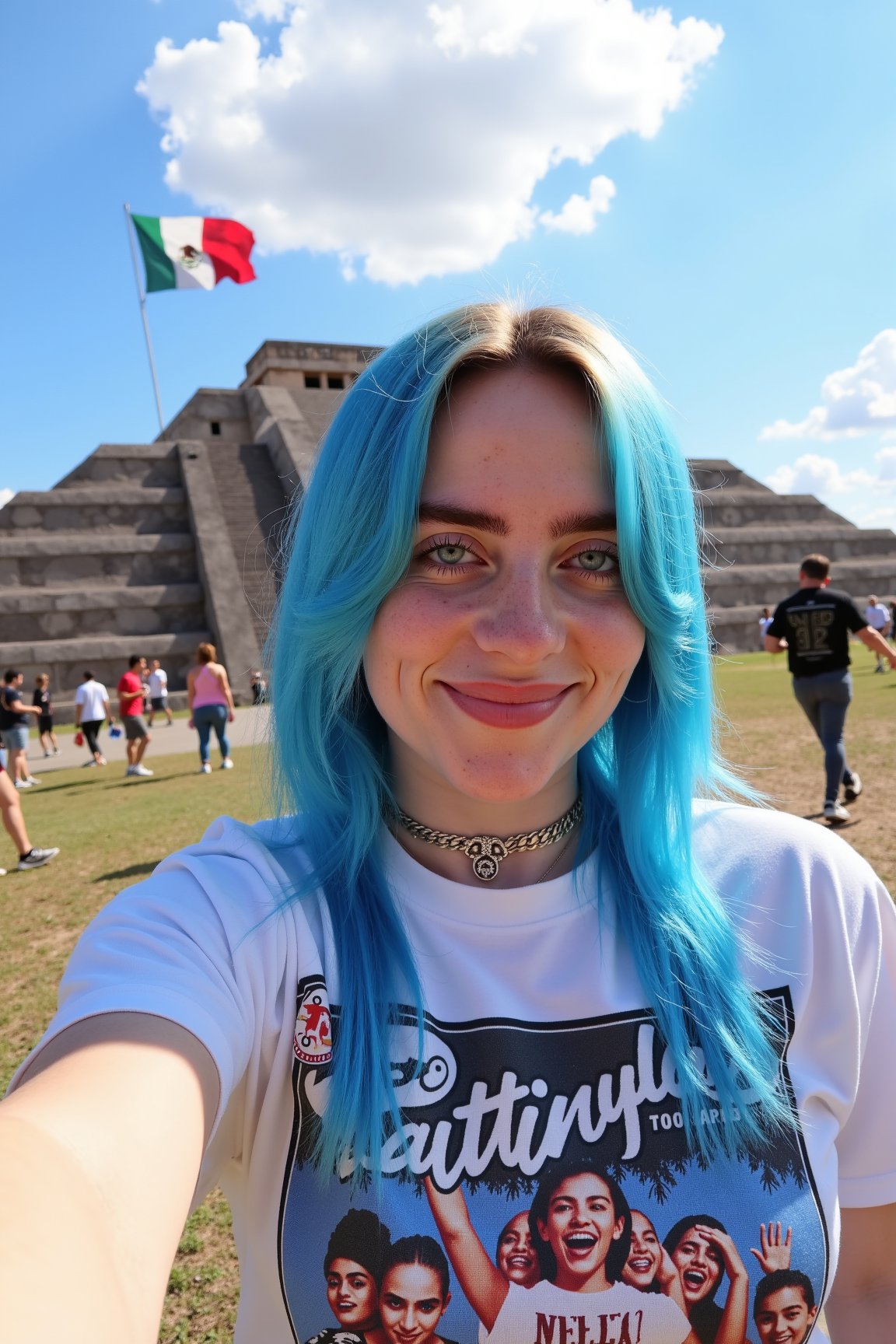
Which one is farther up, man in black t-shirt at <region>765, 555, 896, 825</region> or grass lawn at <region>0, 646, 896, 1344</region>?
man in black t-shirt at <region>765, 555, 896, 825</region>

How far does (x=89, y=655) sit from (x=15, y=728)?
10.6 m

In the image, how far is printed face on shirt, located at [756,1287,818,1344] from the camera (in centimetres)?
105

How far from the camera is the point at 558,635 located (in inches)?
48.6

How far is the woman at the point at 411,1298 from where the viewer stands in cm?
99

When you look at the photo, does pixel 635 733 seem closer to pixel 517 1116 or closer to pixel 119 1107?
pixel 517 1116

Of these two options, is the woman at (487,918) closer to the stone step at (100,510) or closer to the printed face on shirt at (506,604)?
the printed face on shirt at (506,604)

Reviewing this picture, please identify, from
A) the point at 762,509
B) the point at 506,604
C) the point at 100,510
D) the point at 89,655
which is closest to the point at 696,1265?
the point at 506,604

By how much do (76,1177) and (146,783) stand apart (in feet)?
37.8

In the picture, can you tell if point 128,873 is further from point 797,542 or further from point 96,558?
point 797,542

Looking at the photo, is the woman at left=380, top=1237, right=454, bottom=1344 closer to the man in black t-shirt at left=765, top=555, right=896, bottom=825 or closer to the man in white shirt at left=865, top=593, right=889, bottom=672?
the man in black t-shirt at left=765, top=555, right=896, bottom=825

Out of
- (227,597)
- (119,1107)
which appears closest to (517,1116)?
(119,1107)

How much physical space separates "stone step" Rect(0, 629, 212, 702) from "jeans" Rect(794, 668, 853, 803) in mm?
17880

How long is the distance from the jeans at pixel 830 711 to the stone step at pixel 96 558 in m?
19.7

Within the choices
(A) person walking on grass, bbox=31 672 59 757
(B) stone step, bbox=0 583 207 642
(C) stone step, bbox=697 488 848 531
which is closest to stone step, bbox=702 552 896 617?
(C) stone step, bbox=697 488 848 531
